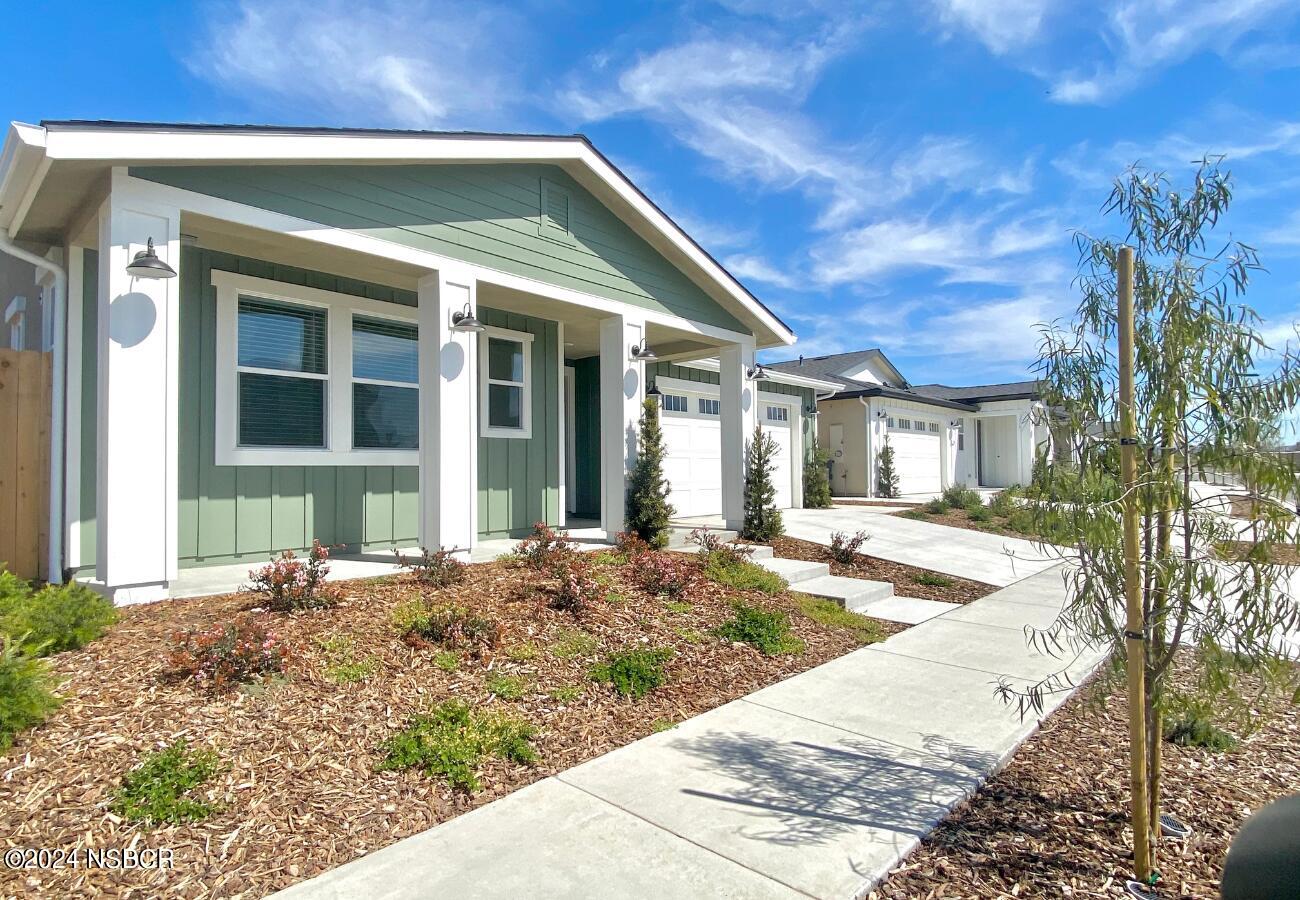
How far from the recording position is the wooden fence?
5.43m

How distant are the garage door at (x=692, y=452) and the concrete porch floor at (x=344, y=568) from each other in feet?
11.8

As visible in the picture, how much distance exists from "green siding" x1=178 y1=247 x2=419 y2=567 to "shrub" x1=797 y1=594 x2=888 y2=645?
15.2 feet

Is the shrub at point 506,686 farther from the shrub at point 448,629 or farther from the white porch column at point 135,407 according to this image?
the white porch column at point 135,407

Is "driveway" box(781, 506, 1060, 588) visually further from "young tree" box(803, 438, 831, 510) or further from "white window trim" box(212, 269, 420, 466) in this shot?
"white window trim" box(212, 269, 420, 466)

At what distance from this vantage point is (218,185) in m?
5.23

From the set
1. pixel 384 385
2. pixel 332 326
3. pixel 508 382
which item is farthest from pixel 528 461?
pixel 332 326

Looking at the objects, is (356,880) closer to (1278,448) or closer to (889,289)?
(1278,448)

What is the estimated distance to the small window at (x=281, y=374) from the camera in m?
6.45

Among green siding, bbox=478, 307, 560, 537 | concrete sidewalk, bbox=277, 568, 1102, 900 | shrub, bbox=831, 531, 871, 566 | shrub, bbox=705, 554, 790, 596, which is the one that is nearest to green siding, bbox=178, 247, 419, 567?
green siding, bbox=478, 307, 560, 537

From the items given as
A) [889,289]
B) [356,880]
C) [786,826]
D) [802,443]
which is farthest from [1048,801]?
[889,289]

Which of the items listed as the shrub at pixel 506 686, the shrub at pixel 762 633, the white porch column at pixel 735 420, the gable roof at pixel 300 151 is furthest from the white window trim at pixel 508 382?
the shrub at pixel 506 686

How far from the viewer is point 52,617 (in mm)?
3600

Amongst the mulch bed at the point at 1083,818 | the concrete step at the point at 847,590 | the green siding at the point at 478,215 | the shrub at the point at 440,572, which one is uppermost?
the green siding at the point at 478,215

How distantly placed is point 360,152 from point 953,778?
6226mm
